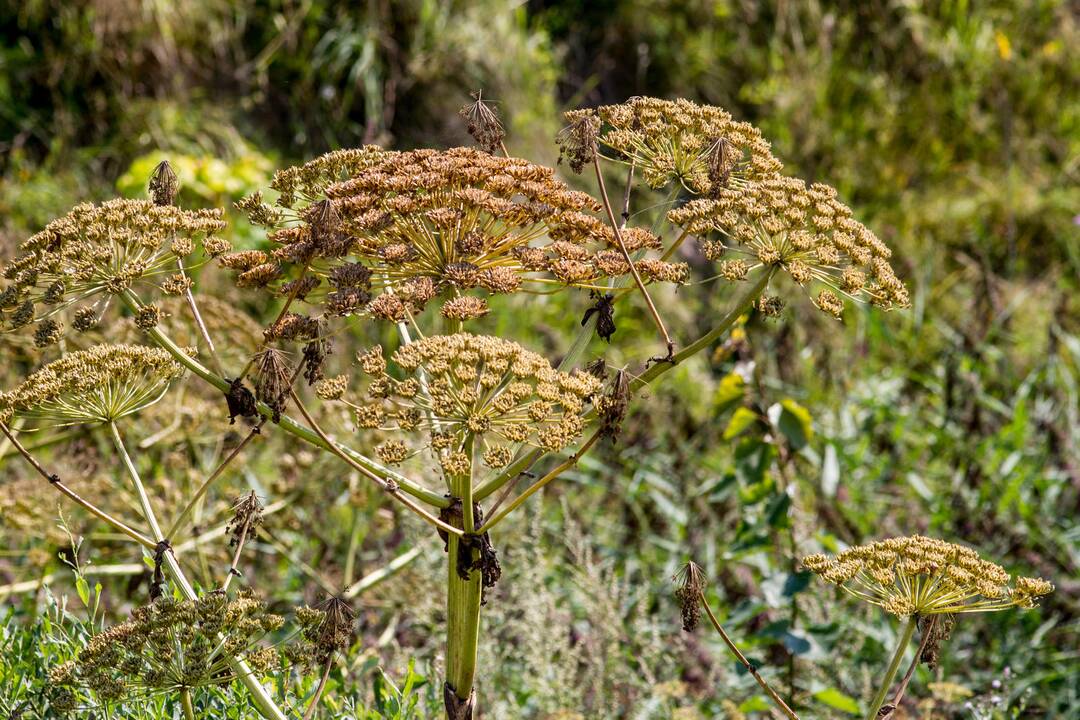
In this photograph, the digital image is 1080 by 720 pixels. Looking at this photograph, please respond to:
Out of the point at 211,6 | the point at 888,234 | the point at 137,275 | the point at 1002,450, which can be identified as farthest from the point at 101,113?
the point at 137,275

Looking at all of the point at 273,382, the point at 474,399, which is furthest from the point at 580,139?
the point at 273,382

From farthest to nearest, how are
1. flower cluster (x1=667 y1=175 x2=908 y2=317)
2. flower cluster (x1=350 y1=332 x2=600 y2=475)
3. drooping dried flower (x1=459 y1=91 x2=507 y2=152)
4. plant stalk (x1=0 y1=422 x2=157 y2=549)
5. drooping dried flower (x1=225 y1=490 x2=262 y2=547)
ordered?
drooping dried flower (x1=459 y1=91 x2=507 y2=152)
drooping dried flower (x1=225 y1=490 x2=262 y2=547)
flower cluster (x1=667 y1=175 x2=908 y2=317)
plant stalk (x1=0 y1=422 x2=157 y2=549)
flower cluster (x1=350 y1=332 x2=600 y2=475)

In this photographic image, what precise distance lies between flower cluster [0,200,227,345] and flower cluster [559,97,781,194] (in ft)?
2.46

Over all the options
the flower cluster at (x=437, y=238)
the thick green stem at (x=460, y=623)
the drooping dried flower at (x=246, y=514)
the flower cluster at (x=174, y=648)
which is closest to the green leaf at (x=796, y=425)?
the flower cluster at (x=437, y=238)

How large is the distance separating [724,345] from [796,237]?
80.5 inches

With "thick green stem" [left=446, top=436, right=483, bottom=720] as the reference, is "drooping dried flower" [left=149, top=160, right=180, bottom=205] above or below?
above

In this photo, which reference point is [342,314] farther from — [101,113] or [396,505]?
[101,113]

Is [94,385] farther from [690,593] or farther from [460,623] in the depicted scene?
[690,593]

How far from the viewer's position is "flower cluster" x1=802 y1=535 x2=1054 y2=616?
2.07 meters

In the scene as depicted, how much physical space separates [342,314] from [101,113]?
7.04 meters

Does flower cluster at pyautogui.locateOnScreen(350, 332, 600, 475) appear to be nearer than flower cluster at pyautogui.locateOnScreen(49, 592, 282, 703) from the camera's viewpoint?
Yes

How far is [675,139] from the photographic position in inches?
93.0

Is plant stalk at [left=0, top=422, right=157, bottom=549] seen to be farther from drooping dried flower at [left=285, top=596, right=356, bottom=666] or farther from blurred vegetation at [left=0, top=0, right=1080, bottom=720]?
blurred vegetation at [left=0, top=0, right=1080, bottom=720]

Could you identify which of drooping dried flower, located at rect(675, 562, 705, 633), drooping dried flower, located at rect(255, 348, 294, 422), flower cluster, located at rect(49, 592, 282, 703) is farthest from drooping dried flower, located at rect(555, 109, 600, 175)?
flower cluster, located at rect(49, 592, 282, 703)
